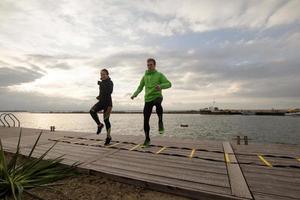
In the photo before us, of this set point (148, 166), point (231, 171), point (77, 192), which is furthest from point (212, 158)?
point (77, 192)

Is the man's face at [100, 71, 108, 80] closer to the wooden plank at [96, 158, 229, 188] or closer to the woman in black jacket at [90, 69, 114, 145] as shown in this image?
the woman in black jacket at [90, 69, 114, 145]

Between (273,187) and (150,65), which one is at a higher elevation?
(150,65)

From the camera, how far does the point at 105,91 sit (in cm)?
671

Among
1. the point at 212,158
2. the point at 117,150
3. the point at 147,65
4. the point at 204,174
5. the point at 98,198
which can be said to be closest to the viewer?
the point at 98,198

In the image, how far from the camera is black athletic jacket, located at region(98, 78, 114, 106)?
6.71m

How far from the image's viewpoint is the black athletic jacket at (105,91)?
671cm

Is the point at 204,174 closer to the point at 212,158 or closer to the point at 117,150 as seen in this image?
the point at 212,158

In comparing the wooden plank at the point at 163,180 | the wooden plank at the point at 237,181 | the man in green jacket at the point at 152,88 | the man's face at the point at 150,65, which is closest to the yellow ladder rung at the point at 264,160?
the wooden plank at the point at 237,181

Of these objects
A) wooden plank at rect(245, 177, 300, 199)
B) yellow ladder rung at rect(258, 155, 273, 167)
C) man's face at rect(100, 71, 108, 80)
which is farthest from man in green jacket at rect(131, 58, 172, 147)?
wooden plank at rect(245, 177, 300, 199)

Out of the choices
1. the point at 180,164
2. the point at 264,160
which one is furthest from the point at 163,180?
the point at 264,160

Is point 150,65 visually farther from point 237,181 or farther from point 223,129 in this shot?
point 223,129

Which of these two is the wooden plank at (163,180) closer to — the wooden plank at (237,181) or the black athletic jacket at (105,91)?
the wooden plank at (237,181)

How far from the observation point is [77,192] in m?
3.28

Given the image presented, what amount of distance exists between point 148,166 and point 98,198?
1359 millimetres
